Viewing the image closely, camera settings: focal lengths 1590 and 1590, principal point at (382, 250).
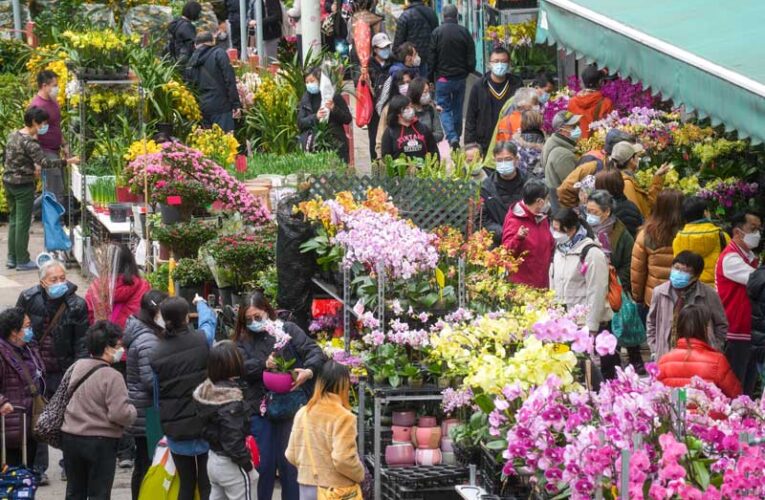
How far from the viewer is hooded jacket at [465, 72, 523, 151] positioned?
1590 cm

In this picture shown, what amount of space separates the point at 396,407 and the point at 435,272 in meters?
0.86

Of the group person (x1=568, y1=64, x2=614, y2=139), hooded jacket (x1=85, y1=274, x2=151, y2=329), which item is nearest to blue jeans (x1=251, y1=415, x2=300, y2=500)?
hooded jacket (x1=85, y1=274, x2=151, y2=329)

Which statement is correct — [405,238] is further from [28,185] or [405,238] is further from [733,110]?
[28,185]

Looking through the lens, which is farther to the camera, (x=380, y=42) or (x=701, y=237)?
(x=380, y=42)

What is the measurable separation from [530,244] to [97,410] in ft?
11.6

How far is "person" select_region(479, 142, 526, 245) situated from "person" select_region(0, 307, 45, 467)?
3.77 metres

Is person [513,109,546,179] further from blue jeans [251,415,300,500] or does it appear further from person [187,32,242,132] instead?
person [187,32,242,132]

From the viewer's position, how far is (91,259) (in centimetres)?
1524

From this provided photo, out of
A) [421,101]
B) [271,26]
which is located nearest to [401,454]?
[421,101]

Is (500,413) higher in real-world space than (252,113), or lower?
higher

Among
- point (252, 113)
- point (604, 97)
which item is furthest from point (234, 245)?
point (252, 113)

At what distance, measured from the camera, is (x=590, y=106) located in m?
14.6

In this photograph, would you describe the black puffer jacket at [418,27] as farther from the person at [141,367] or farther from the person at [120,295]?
the person at [141,367]

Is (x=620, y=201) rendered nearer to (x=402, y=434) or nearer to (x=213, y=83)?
(x=402, y=434)
